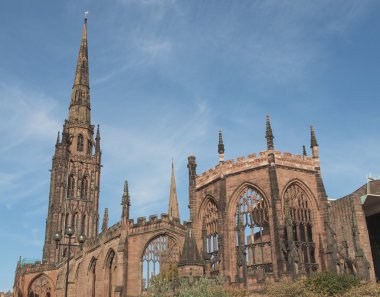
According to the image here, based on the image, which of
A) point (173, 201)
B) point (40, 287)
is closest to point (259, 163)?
point (173, 201)

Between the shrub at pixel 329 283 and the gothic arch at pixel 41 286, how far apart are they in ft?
142

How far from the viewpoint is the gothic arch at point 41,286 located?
199 ft

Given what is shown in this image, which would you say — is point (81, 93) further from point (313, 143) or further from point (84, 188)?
point (313, 143)

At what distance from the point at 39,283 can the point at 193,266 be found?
1482 inches

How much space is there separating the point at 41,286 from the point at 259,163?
39518 mm

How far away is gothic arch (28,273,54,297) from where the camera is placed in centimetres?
6062

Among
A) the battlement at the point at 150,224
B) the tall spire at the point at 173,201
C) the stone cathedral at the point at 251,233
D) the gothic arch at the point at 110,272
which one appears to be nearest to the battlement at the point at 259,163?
the stone cathedral at the point at 251,233

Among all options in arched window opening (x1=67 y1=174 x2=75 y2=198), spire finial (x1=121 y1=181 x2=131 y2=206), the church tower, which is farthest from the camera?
arched window opening (x1=67 y1=174 x2=75 y2=198)

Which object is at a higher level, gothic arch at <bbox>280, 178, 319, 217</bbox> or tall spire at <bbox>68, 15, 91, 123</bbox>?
tall spire at <bbox>68, 15, 91, 123</bbox>

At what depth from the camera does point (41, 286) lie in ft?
200

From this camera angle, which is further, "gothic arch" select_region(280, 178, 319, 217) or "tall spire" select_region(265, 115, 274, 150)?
"tall spire" select_region(265, 115, 274, 150)

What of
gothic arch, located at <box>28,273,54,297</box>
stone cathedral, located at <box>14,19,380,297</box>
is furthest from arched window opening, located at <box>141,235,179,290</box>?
gothic arch, located at <box>28,273,54,297</box>

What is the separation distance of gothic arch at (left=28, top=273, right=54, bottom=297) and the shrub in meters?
43.4

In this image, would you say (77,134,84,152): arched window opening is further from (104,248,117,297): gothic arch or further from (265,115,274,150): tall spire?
(265,115,274,150): tall spire
